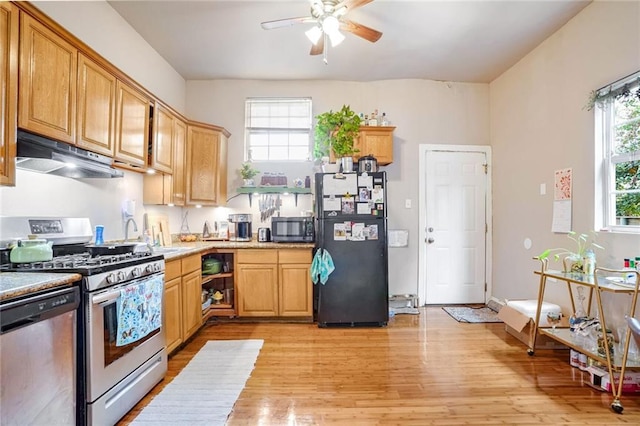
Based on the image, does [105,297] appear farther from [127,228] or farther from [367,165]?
[367,165]

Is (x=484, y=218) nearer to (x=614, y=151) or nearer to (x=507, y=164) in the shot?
(x=507, y=164)

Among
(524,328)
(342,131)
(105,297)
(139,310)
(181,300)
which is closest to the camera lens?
(105,297)

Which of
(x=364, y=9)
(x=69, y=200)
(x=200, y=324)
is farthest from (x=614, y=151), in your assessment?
(x=69, y=200)

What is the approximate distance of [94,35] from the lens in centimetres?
251

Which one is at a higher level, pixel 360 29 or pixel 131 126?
pixel 360 29

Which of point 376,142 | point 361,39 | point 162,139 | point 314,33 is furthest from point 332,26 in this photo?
point 162,139

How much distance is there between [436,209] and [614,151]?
1.86m

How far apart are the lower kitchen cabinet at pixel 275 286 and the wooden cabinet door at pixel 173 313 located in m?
0.80

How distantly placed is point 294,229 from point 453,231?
2146 millimetres

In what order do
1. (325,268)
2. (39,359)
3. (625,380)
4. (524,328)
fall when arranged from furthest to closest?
(325,268), (524,328), (625,380), (39,359)

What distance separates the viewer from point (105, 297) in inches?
66.6

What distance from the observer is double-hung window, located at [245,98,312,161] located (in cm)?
412

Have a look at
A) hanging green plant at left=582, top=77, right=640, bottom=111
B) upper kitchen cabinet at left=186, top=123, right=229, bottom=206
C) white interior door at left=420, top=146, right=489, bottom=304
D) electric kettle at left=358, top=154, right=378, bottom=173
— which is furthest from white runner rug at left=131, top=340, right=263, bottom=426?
hanging green plant at left=582, top=77, right=640, bottom=111

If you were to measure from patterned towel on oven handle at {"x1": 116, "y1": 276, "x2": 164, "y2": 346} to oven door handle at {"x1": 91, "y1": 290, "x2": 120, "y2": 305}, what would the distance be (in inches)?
1.5
